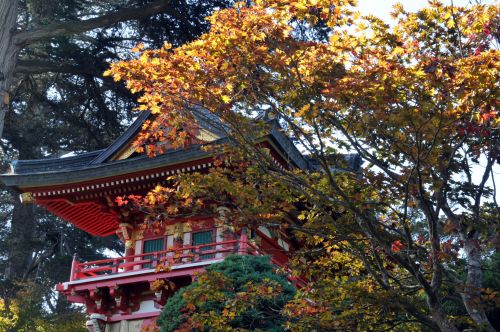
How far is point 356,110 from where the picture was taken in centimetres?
930

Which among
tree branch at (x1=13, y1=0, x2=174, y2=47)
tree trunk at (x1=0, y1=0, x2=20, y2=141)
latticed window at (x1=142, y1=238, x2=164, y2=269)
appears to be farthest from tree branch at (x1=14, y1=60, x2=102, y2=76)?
latticed window at (x1=142, y1=238, x2=164, y2=269)

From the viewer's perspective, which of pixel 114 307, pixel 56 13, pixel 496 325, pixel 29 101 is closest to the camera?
pixel 114 307

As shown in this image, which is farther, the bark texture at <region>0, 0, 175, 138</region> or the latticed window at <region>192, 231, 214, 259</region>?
the bark texture at <region>0, 0, 175, 138</region>

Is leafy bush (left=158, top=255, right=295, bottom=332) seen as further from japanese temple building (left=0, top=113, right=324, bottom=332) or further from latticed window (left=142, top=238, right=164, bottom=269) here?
latticed window (left=142, top=238, right=164, bottom=269)

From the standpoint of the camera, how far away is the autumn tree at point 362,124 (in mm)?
8648

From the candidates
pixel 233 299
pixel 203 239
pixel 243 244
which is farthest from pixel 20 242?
pixel 233 299

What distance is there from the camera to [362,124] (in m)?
9.20

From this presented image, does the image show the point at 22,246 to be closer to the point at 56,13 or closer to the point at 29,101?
the point at 29,101

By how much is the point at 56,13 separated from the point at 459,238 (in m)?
16.1

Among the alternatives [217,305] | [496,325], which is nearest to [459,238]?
[217,305]

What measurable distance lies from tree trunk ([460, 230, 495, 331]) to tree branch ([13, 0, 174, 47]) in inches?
497

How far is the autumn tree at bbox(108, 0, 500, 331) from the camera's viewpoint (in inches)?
340

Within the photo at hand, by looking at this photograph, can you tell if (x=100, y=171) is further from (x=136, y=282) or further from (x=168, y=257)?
(x=168, y=257)

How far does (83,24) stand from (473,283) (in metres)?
13.3
